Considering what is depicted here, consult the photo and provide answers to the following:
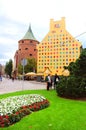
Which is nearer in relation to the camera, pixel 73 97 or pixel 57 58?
pixel 73 97

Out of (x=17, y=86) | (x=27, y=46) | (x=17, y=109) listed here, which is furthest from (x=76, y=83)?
(x=27, y=46)

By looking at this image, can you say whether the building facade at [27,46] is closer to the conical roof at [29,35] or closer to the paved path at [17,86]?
the conical roof at [29,35]

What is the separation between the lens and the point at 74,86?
43.2 ft

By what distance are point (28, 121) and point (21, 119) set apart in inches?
13.0

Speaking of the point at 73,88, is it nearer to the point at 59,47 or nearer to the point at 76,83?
the point at 76,83

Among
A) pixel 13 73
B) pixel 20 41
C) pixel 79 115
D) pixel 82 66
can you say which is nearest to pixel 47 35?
pixel 20 41

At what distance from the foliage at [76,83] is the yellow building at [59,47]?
51709mm

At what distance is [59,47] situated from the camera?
67.9m

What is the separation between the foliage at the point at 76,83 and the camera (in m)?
13.1

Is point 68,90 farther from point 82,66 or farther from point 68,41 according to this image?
point 68,41

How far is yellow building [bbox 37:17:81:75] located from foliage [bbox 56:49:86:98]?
51.7m

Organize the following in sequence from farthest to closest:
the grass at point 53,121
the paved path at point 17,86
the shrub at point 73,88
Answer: the paved path at point 17,86, the shrub at point 73,88, the grass at point 53,121

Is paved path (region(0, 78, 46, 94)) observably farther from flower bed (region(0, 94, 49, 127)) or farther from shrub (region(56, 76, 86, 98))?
flower bed (region(0, 94, 49, 127))

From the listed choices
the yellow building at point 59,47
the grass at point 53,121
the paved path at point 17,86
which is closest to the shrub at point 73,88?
the grass at point 53,121
